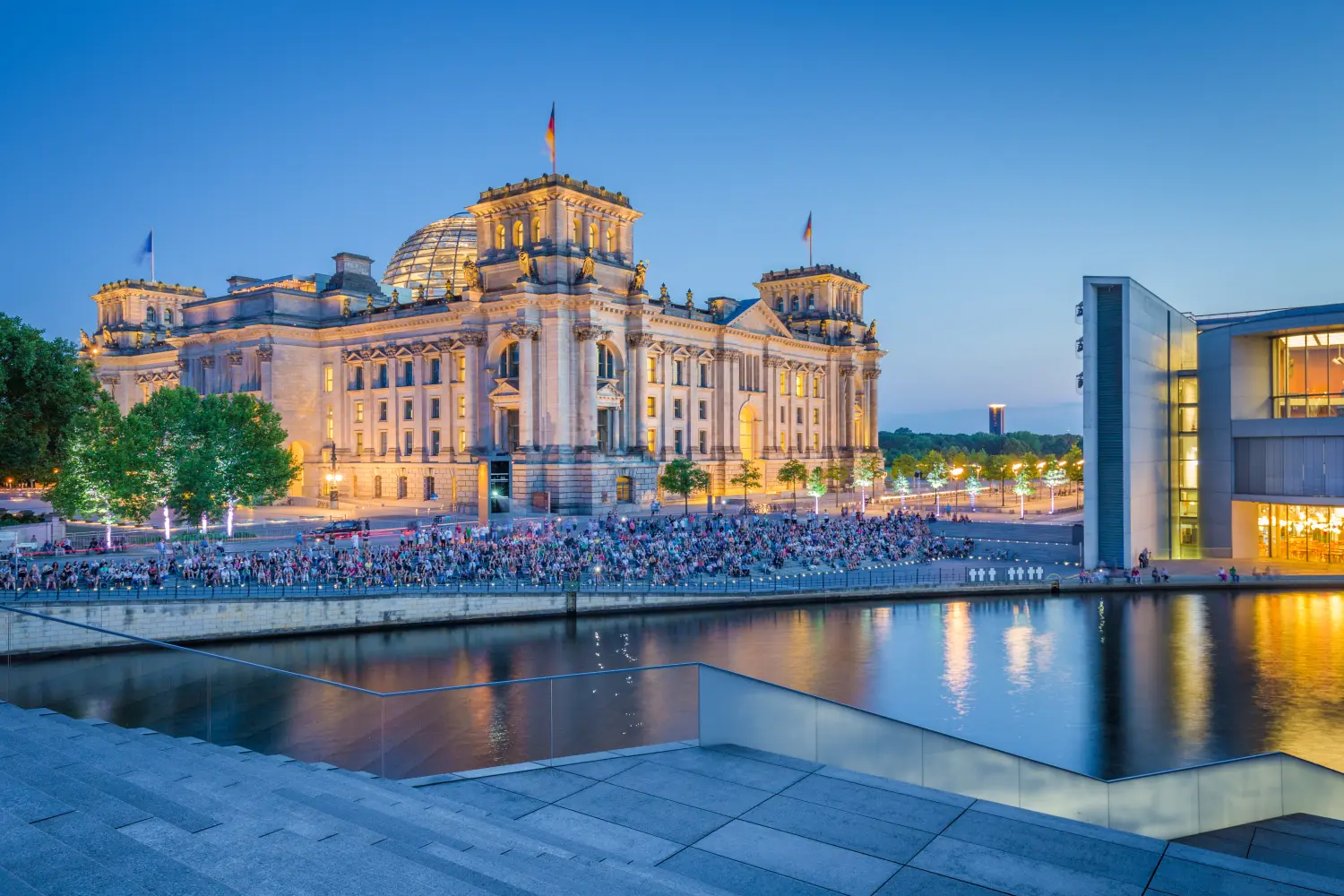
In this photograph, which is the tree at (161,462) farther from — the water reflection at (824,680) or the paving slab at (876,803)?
the paving slab at (876,803)

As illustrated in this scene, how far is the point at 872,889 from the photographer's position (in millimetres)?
8125

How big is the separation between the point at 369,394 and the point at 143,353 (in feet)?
122

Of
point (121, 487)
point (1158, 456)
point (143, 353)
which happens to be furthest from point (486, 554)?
point (143, 353)

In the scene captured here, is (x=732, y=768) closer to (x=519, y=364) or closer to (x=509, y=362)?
(x=519, y=364)

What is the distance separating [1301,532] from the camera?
185 ft

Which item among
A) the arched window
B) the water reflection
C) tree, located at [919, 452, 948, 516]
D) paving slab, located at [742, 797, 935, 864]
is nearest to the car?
the water reflection

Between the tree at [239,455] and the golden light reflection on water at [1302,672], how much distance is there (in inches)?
2092

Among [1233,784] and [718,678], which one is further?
[1233,784]

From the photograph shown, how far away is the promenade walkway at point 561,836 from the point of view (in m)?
7.84

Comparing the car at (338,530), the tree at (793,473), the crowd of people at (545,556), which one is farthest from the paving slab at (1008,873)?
the tree at (793,473)

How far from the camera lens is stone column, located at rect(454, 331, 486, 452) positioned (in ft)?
251

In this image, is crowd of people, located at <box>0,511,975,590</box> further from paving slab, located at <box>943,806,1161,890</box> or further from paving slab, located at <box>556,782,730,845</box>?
paving slab, located at <box>943,806,1161,890</box>

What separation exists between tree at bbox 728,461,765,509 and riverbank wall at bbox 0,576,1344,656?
1444 inches

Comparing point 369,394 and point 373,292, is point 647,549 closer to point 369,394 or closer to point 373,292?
point 369,394
